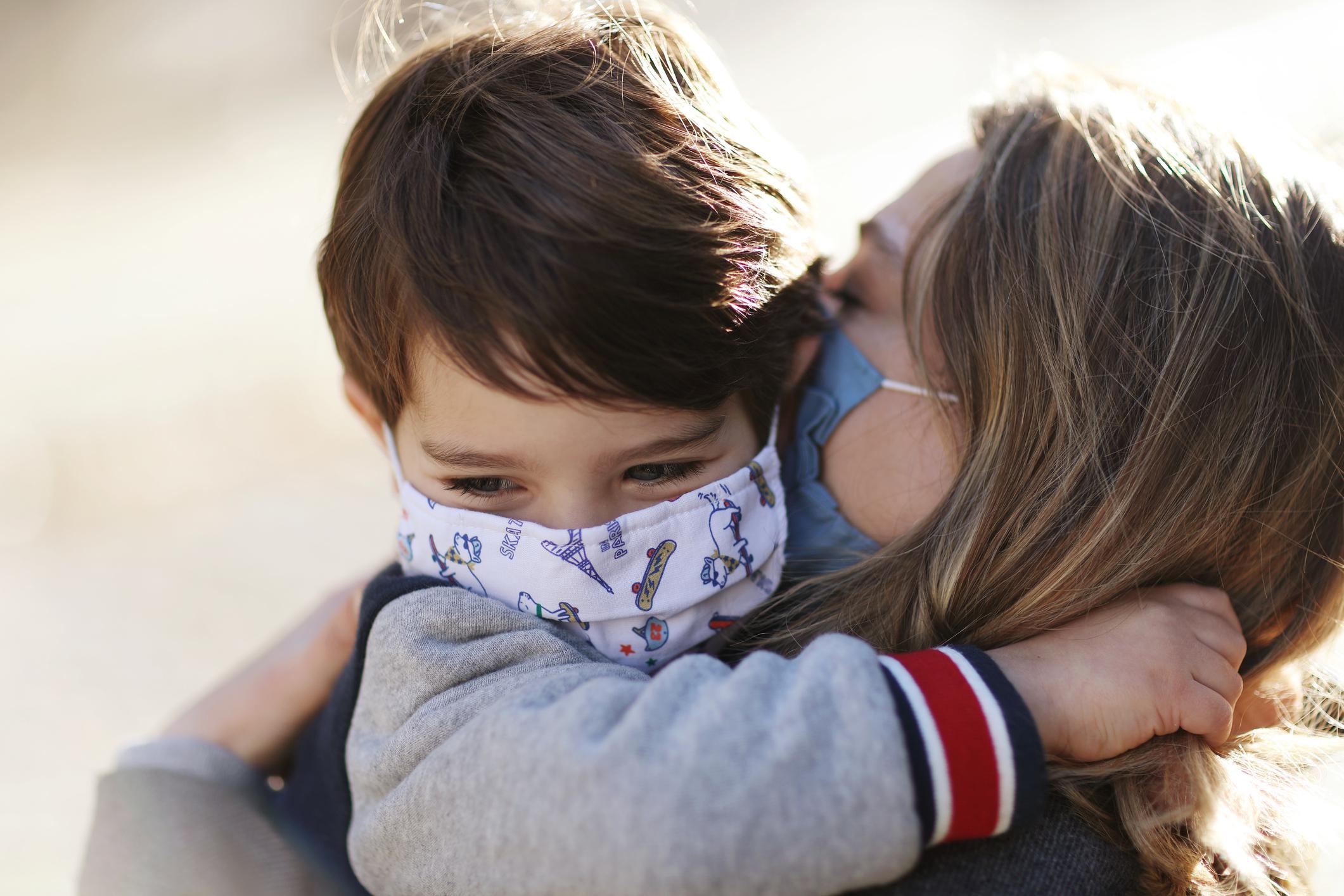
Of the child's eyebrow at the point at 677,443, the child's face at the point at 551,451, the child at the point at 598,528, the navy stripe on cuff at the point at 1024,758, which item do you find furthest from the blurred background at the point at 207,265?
the navy stripe on cuff at the point at 1024,758

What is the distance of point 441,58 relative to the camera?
133 cm

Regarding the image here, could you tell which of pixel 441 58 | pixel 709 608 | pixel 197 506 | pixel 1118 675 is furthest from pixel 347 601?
pixel 197 506

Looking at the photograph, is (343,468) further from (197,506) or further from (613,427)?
(613,427)

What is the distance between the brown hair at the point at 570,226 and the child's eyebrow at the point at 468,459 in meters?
0.10

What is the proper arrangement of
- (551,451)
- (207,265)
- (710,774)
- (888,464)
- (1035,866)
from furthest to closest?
(207,265) < (888,464) < (551,451) < (1035,866) < (710,774)

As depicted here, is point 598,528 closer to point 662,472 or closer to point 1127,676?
point 662,472

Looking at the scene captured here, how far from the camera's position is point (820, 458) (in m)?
1.44

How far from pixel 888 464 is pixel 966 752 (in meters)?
0.52

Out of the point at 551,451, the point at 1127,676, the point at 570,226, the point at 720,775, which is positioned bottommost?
the point at 1127,676

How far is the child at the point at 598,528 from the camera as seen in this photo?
0.88 m

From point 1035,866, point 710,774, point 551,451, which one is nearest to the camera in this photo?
point 710,774

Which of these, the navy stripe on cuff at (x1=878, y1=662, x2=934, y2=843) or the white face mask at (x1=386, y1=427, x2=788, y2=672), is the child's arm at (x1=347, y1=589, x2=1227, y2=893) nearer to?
the navy stripe on cuff at (x1=878, y1=662, x2=934, y2=843)

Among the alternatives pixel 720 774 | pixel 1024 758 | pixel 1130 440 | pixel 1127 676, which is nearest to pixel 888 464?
pixel 1130 440

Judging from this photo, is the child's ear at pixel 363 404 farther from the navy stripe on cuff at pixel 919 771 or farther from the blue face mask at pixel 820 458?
the navy stripe on cuff at pixel 919 771
